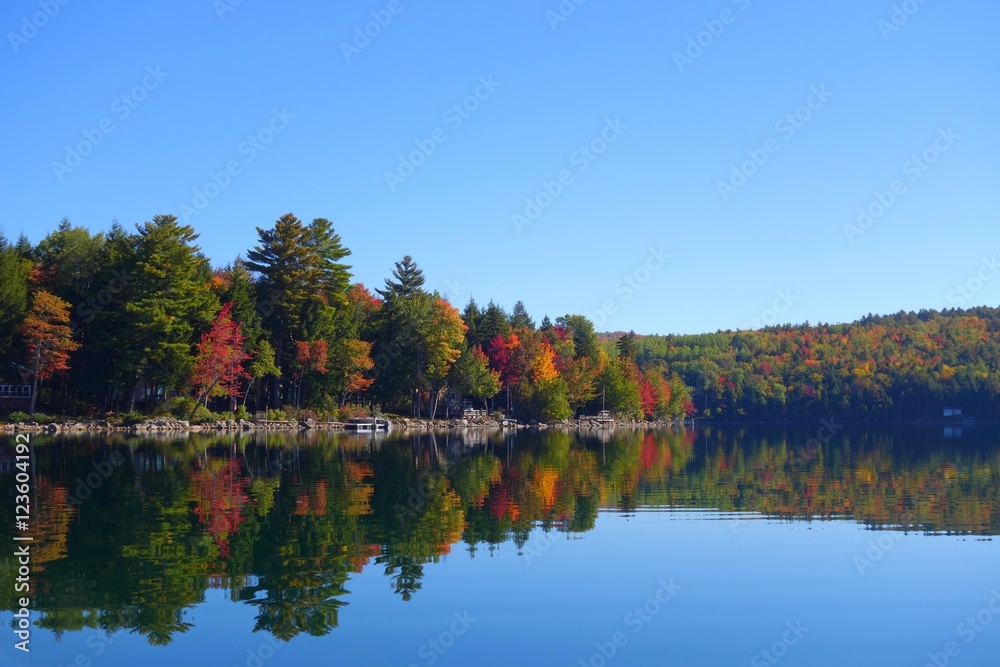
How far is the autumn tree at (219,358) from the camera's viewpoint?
6681 cm

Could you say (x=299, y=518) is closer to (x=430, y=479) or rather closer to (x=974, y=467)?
(x=430, y=479)

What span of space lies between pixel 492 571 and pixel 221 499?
1186cm

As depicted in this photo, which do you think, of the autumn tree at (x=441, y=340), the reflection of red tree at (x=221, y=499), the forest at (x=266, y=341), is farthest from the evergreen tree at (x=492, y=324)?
the reflection of red tree at (x=221, y=499)

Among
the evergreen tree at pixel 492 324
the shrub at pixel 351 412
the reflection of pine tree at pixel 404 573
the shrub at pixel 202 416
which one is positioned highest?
the evergreen tree at pixel 492 324

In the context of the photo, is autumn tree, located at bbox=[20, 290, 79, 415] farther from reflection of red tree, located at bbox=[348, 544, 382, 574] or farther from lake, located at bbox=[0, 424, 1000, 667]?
reflection of red tree, located at bbox=[348, 544, 382, 574]

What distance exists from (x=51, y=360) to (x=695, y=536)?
53441mm

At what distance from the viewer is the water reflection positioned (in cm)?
1510

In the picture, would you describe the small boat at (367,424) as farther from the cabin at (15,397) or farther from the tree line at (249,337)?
the cabin at (15,397)

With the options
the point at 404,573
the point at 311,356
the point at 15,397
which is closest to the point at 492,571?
the point at 404,573

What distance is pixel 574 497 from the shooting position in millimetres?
29312

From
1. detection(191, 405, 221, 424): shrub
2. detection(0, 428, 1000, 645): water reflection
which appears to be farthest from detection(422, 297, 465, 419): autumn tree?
detection(0, 428, 1000, 645): water reflection

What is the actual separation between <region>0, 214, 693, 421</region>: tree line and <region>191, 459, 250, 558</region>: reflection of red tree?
32.2m

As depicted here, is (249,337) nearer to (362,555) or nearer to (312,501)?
(312,501)

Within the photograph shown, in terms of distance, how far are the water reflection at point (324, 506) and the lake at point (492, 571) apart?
104 millimetres
